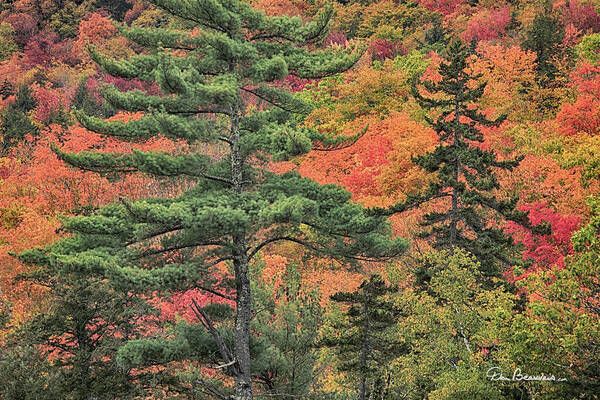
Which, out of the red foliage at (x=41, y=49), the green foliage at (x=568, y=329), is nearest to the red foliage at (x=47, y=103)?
the red foliage at (x=41, y=49)

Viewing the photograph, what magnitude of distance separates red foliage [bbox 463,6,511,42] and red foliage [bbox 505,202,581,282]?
31904 mm

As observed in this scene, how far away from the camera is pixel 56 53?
7444 centimetres

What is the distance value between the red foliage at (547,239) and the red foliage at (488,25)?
105 feet

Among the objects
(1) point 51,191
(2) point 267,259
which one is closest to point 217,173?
(2) point 267,259

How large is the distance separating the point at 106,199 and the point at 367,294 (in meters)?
25.5

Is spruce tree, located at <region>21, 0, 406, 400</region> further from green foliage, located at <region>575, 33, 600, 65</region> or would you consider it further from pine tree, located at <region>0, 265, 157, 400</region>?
green foliage, located at <region>575, 33, 600, 65</region>

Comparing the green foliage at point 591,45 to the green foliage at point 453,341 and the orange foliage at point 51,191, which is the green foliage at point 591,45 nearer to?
the green foliage at point 453,341

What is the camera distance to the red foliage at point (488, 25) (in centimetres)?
5291

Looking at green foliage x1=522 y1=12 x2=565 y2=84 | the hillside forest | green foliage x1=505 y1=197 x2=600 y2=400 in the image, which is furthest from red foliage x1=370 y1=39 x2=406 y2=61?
green foliage x1=505 y1=197 x2=600 y2=400

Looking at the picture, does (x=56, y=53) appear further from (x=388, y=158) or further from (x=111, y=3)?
(x=388, y=158)

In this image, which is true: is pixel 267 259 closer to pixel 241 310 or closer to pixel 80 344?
pixel 80 344

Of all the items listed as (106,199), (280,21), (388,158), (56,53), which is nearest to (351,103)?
(388,158)

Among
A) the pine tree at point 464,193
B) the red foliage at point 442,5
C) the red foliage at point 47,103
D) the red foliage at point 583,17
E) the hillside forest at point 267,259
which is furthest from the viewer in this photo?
the red foliage at point 442,5
